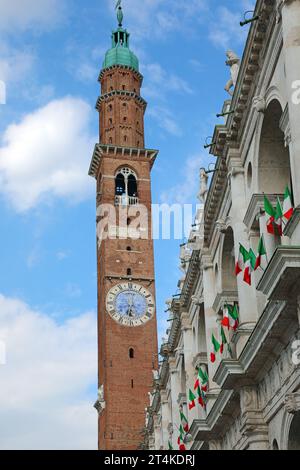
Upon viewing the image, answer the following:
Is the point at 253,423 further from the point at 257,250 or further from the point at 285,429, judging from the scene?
the point at 257,250

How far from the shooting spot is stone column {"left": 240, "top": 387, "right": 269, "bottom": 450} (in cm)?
2898

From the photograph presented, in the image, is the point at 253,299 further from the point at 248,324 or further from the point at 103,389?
the point at 103,389

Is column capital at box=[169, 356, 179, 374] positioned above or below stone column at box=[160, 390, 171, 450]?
above

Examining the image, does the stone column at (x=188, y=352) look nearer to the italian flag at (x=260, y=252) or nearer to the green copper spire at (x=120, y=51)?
the italian flag at (x=260, y=252)

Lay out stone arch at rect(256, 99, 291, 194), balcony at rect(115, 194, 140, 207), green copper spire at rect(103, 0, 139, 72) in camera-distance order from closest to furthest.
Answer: stone arch at rect(256, 99, 291, 194)
balcony at rect(115, 194, 140, 207)
green copper spire at rect(103, 0, 139, 72)

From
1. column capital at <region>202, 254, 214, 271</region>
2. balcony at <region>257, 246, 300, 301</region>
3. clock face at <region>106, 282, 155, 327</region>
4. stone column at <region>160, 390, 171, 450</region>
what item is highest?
clock face at <region>106, 282, 155, 327</region>

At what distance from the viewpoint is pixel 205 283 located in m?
39.2

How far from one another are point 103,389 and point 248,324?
48.0m

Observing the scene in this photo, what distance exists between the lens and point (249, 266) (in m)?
30.1

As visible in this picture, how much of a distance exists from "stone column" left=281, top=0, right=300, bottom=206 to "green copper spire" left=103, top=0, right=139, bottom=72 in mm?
65536

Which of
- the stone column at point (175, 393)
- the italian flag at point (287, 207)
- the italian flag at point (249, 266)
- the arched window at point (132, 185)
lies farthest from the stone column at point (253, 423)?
the arched window at point (132, 185)

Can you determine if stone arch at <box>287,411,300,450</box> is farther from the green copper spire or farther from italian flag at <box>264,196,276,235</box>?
the green copper spire

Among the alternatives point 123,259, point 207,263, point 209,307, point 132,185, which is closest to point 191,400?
point 209,307

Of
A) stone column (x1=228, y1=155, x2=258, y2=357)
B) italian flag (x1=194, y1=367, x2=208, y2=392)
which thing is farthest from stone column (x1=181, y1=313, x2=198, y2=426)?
stone column (x1=228, y1=155, x2=258, y2=357)
